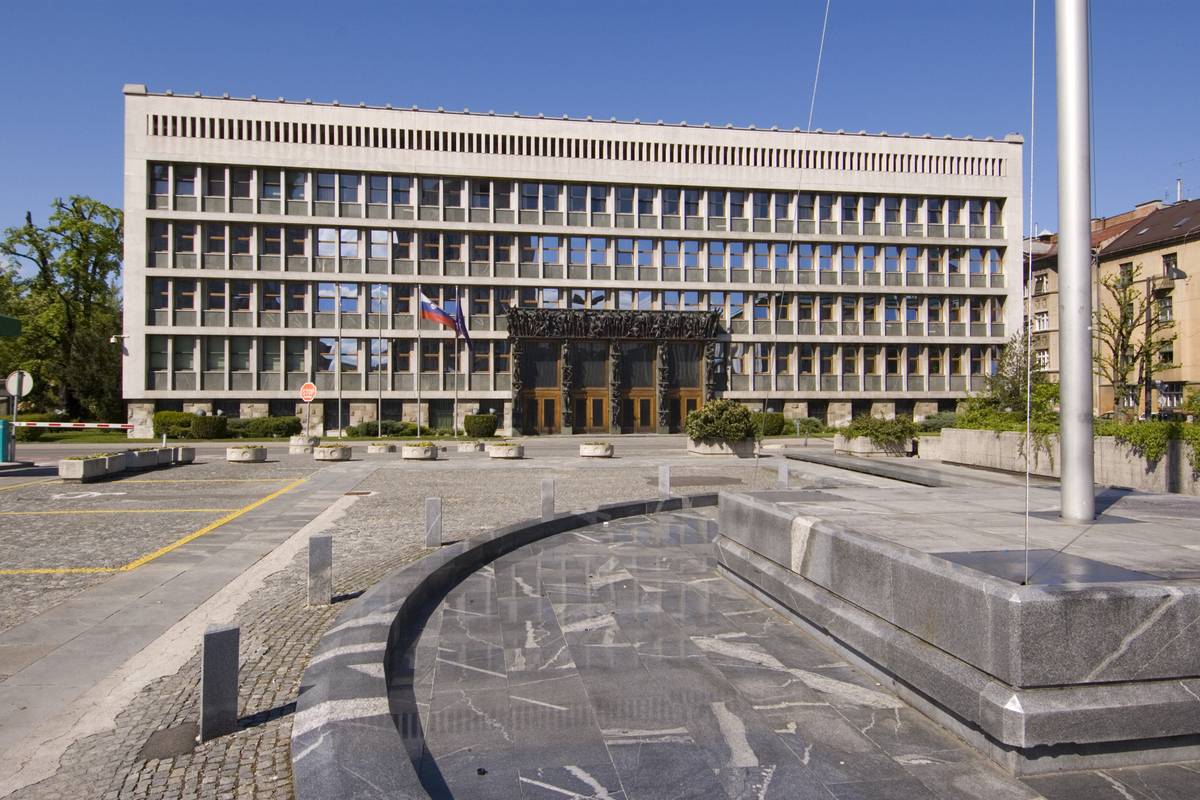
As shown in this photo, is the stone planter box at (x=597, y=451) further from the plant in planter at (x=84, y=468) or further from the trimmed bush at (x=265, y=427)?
the trimmed bush at (x=265, y=427)

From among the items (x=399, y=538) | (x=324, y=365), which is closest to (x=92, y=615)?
(x=399, y=538)

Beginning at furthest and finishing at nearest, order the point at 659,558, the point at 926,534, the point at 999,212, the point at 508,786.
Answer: the point at 999,212 → the point at 659,558 → the point at 926,534 → the point at 508,786

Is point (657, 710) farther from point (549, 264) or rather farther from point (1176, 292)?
point (1176, 292)

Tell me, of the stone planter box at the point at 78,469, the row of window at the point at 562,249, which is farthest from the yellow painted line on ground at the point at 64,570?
the row of window at the point at 562,249

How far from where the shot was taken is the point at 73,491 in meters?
17.9

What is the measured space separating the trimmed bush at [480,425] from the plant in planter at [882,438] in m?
24.9

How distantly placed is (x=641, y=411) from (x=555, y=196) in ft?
53.4

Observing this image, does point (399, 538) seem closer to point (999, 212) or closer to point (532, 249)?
point (532, 249)

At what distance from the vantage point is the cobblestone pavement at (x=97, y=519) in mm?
8477

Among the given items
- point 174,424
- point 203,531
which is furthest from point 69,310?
point 203,531

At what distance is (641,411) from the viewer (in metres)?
53.2

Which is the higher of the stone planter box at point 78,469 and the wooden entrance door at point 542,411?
the wooden entrance door at point 542,411

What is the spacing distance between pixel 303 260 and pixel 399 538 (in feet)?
142

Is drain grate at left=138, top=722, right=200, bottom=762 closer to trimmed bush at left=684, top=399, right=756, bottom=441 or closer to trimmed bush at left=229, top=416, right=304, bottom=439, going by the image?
trimmed bush at left=684, top=399, right=756, bottom=441
